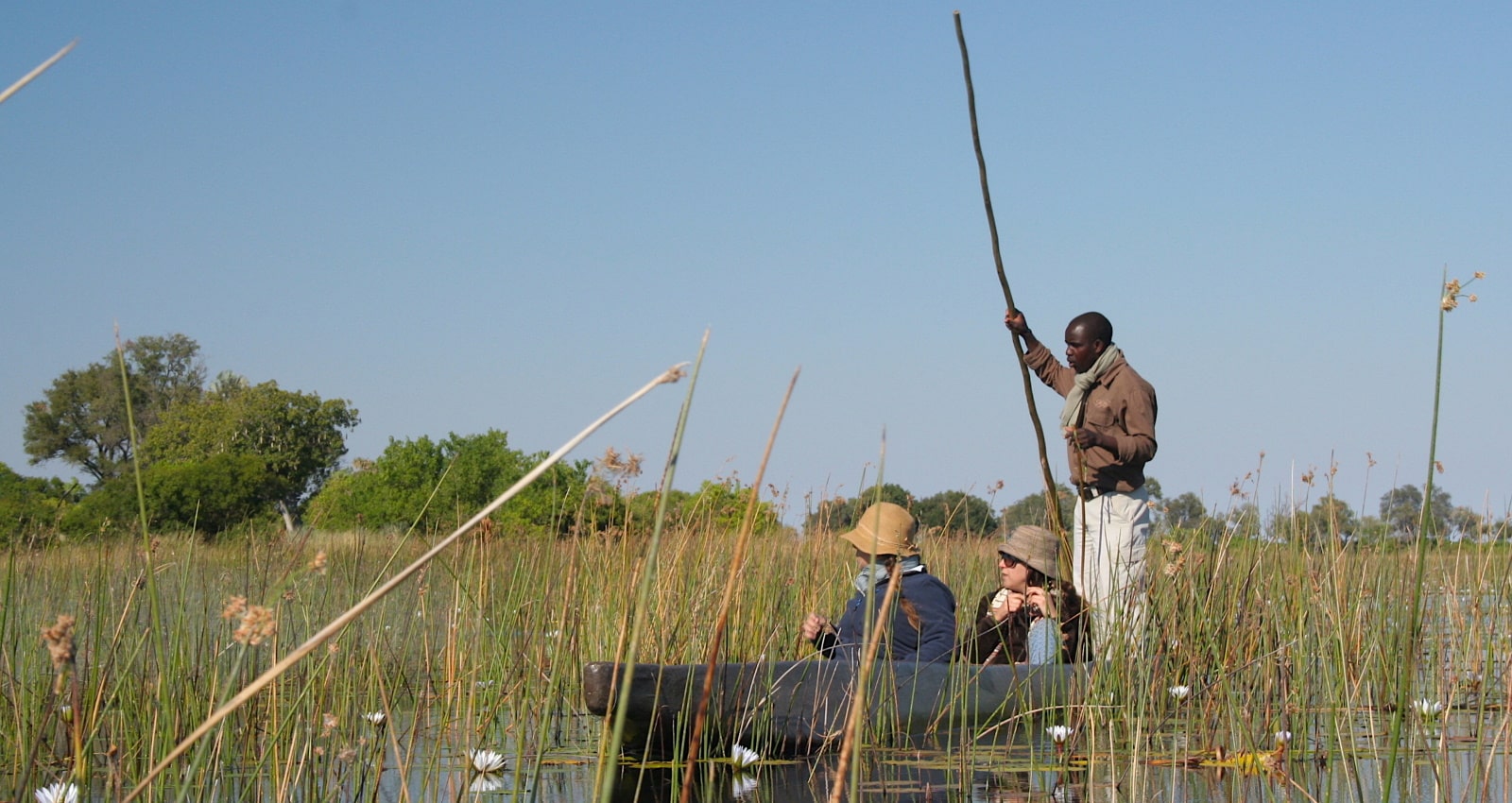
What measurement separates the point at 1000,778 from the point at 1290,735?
851mm

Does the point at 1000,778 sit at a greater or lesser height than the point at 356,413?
lesser

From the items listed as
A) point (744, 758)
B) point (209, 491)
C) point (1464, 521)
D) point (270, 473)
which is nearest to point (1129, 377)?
point (1464, 521)

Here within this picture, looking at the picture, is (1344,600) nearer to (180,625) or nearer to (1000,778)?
(1000,778)

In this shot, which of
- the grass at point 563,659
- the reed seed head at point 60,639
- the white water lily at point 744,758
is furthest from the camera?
the white water lily at point 744,758

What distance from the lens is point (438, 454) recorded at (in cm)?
3022

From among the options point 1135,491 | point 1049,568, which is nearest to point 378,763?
point 1049,568

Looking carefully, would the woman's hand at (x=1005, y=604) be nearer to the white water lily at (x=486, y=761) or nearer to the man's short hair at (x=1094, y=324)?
the man's short hair at (x=1094, y=324)

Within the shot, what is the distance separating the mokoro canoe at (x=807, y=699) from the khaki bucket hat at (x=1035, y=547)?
0.50 m

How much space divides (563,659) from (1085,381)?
275 cm

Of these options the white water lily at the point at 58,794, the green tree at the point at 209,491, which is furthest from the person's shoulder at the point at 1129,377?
the green tree at the point at 209,491

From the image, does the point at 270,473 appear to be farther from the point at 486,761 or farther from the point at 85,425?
the point at 486,761

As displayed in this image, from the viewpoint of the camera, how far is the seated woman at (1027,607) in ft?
16.0

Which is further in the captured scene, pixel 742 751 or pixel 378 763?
pixel 742 751

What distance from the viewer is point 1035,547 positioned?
516 centimetres
